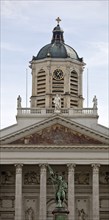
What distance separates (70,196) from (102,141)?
192 inches

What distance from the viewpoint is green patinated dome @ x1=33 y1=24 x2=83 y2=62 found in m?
68.8

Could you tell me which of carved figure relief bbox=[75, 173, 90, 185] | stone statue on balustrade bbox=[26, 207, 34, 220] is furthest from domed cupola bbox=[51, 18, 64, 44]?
stone statue on balustrade bbox=[26, 207, 34, 220]

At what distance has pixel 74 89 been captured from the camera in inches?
2677

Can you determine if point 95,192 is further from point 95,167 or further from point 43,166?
point 43,166

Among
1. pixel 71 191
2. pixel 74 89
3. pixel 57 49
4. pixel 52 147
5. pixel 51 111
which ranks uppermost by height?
pixel 57 49

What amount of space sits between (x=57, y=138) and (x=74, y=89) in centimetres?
1046

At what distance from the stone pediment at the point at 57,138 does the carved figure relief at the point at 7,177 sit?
3.36 m

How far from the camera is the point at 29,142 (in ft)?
191

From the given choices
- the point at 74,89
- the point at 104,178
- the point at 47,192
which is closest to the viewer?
the point at 47,192

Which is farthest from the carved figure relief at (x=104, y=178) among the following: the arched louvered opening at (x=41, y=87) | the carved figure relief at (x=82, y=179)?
the arched louvered opening at (x=41, y=87)

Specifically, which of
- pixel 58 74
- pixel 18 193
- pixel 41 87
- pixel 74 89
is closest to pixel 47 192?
pixel 18 193

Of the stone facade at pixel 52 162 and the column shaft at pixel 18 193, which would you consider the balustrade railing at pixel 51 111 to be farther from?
the column shaft at pixel 18 193

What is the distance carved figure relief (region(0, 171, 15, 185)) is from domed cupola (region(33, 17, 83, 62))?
1281 cm

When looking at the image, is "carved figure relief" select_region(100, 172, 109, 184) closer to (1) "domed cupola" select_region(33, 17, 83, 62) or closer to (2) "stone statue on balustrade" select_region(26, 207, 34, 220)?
(2) "stone statue on balustrade" select_region(26, 207, 34, 220)
